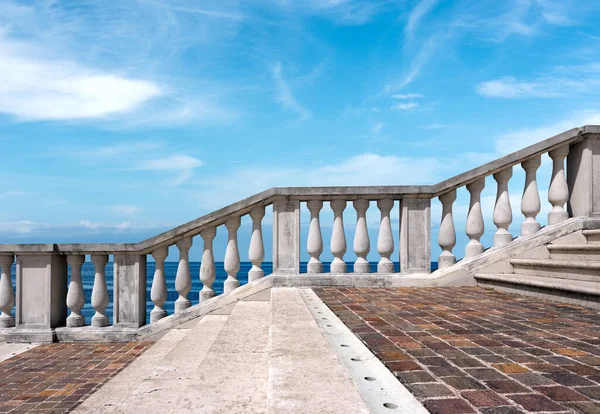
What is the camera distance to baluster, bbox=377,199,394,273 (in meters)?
5.84

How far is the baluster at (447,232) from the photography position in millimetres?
5859

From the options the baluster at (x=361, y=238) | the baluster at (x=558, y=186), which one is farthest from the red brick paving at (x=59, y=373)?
the baluster at (x=558, y=186)

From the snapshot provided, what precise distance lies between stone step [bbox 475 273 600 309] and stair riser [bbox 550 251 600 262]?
1.67ft

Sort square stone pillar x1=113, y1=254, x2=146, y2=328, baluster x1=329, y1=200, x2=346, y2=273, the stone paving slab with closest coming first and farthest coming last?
1. the stone paving slab
2. square stone pillar x1=113, y1=254, x2=146, y2=328
3. baluster x1=329, y1=200, x2=346, y2=273

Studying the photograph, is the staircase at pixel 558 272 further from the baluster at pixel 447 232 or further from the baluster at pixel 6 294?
the baluster at pixel 6 294

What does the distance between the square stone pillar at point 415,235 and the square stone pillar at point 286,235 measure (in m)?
1.36

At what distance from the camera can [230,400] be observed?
2.02m

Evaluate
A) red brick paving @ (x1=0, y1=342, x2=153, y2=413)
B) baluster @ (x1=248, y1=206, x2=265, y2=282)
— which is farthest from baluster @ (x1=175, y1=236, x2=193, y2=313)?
baluster @ (x1=248, y1=206, x2=265, y2=282)

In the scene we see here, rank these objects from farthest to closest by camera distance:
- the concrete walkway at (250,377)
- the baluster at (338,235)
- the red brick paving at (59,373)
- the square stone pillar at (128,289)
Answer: the baluster at (338,235) → the square stone pillar at (128,289) → the red brick paving at (59,373) → the concrete walkway at (250,377)

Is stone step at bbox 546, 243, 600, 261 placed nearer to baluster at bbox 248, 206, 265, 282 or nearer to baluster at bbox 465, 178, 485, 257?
baluster at bbox 465, 178, 485, 257

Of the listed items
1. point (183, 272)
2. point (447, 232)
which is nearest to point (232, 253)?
point (183, 272)

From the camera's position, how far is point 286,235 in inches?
225

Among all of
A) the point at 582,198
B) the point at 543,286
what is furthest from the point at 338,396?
the point at 582,198

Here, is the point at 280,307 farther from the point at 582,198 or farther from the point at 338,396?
the point at 582,198
